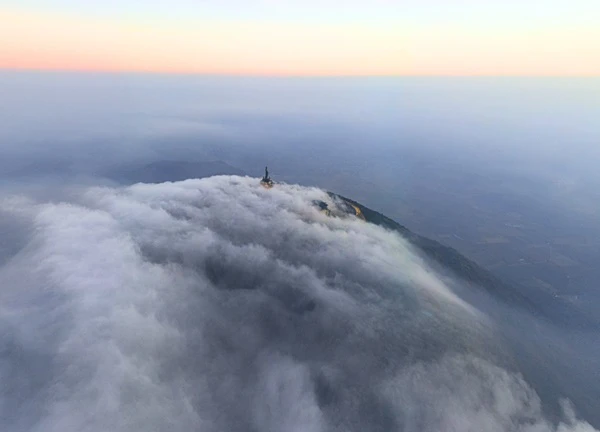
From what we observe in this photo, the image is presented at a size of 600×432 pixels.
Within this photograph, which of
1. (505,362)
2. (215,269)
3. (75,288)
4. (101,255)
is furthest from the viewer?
(215,269)

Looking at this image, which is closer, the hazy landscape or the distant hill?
the hazy landscape

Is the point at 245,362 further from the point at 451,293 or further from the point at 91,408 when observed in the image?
the point at 451,293

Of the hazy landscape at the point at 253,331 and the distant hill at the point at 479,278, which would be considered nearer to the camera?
the hazy landscape at the point at 253,331

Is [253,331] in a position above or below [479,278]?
above

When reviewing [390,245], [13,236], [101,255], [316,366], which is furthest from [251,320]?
[13,236]

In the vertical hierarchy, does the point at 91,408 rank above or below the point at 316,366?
above

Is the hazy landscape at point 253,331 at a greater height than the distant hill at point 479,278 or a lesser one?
greater

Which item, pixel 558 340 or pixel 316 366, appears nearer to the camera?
pixel 316 366

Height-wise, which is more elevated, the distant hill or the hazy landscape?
the hazy landscape

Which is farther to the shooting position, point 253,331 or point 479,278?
point 479,278

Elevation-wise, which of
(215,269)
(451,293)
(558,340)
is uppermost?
(215,269)

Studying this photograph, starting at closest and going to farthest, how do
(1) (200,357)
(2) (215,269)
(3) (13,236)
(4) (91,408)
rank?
(4) (91,408) → (1) (200,357) → (2) (215,269) → (3) (13,236)
